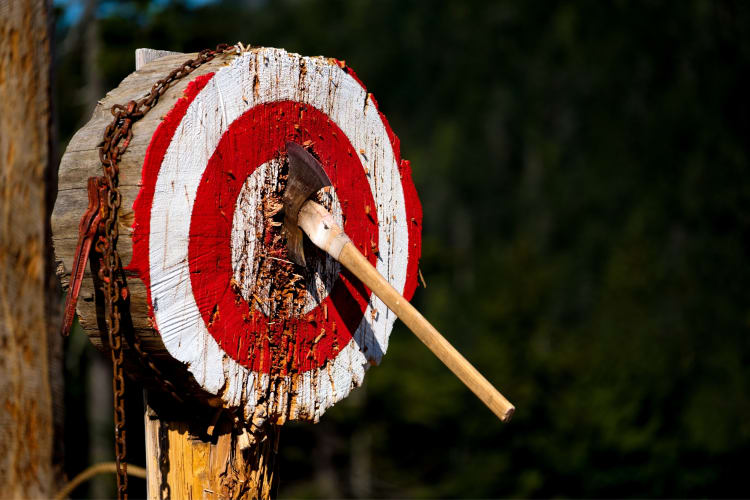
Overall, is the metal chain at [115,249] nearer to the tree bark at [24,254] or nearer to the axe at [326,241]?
the axe at [326,241]

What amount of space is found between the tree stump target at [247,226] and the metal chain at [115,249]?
2 cm

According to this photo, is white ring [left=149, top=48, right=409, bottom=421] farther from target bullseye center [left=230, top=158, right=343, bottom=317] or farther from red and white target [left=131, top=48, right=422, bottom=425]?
target bullseye center [left=230, top=158, right=343, bottom=317]

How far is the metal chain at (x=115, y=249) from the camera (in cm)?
146

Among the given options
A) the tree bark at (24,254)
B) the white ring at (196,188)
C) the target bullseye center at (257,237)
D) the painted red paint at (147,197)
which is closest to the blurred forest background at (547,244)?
the tree bark at (24,254)

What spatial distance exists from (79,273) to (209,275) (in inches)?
9.2

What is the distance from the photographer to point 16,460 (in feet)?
8.48

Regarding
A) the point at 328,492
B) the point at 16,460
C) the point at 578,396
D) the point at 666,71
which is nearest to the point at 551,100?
the point at 666,71

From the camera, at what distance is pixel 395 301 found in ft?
5.55

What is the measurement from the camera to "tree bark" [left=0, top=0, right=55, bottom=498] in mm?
2525

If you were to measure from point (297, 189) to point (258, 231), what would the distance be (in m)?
0.13

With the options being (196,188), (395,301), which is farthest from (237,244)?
(395,301)

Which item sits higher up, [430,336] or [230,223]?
[230,223]

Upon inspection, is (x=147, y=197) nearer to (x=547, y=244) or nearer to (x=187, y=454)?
(x=187, y=454)

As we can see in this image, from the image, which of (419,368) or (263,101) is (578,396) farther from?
(263,101)
